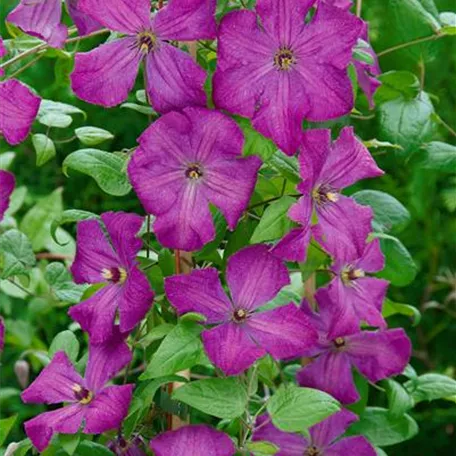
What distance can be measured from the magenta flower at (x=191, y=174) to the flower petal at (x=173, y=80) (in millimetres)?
15

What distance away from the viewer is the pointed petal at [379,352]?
50.1 inches

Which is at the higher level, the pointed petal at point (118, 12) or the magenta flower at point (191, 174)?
the pointed petal at point (118, 12)

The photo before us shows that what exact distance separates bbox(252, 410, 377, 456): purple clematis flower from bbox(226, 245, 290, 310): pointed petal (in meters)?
0.20

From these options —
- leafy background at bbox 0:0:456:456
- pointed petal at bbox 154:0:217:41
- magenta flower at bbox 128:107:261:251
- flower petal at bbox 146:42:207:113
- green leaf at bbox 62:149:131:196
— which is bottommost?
leafy background at bbox 0:0:456:456

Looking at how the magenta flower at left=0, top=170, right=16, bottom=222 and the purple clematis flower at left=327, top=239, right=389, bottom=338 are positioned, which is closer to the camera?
the magenta flower at left=0, top=170, right=16, bottom=222

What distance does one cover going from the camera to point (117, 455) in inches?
45.2

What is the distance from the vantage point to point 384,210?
1402 mm

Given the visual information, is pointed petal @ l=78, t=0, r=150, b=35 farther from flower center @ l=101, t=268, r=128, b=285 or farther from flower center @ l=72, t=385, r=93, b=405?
flower center @ l=72, t=385, r=93, b=405

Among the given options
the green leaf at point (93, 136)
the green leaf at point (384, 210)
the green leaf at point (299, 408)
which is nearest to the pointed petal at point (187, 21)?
the green leaf at point (93, 136)

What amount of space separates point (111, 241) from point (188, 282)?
12cm

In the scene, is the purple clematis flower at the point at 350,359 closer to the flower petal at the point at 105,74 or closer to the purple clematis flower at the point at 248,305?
the purple clematis flower at the point at 248,305

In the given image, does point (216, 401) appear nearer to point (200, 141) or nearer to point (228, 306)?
point (228, 306)

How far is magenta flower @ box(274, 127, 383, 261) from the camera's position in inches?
40.1

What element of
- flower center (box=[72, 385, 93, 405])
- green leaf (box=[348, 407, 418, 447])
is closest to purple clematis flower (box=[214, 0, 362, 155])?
flower center (box=[72, 385, 93, 405])
